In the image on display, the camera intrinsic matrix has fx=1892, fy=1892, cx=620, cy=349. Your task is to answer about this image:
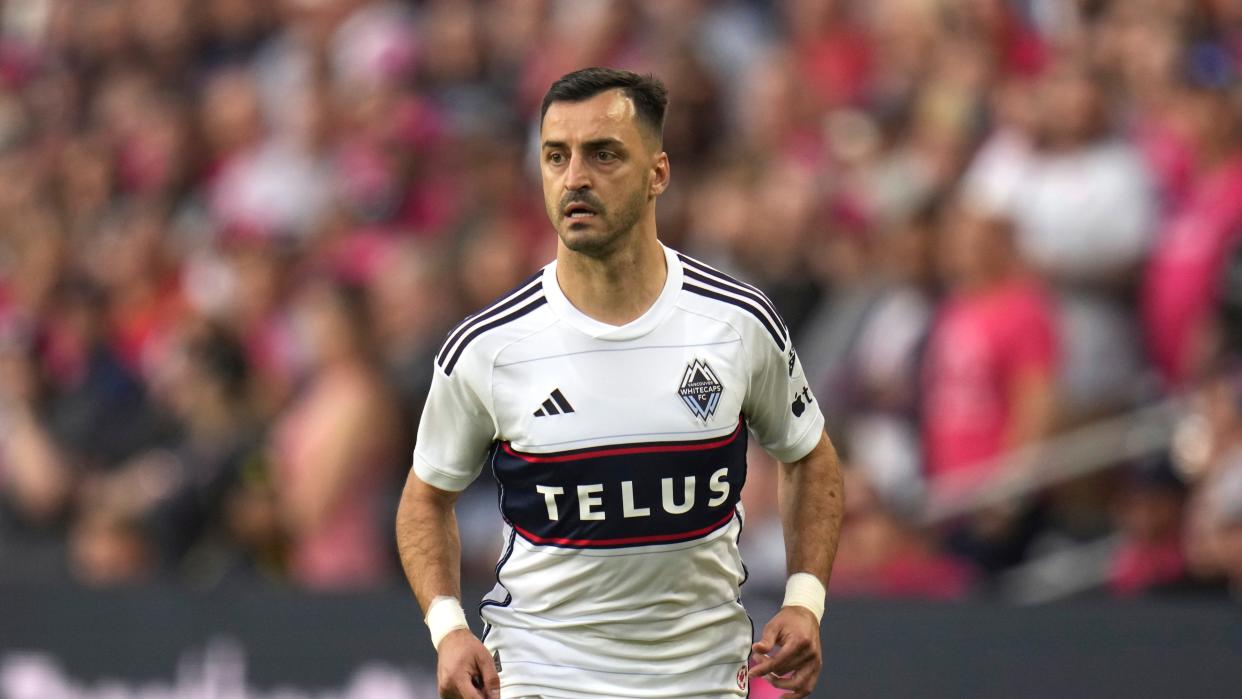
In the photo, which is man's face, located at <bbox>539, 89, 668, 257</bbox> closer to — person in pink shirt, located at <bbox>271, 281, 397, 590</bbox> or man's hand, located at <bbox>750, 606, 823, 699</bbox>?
man's hand, located at <bbox>750, 606, 823, 699</bbox>

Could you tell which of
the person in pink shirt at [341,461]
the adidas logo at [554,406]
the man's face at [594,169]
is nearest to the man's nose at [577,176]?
the man's face at [594,169]

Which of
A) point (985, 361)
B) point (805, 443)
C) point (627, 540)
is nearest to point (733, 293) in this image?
point (805, 443)

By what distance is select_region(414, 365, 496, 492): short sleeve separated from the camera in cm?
437

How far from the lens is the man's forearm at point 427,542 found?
4.44 meters

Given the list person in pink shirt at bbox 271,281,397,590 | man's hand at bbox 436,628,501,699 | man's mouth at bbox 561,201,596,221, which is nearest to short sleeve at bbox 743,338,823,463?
man's mouth at bbox 561,201,596,221

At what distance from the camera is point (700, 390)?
14.1 ft

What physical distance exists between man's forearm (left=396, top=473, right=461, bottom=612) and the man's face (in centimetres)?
71

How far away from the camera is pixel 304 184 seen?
1180 centimetres

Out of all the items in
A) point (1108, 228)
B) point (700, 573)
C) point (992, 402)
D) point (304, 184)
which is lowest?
point (700, 573)

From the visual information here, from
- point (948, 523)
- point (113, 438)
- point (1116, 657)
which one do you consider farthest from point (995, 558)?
point (113, 438)

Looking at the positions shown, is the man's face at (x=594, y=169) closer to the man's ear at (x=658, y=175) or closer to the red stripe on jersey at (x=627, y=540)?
the man's ear at (x=658, y=175)

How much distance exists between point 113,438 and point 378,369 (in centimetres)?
250

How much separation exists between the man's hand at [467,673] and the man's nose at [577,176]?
3.39ft

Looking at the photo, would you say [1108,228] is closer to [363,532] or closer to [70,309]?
[363,532]
